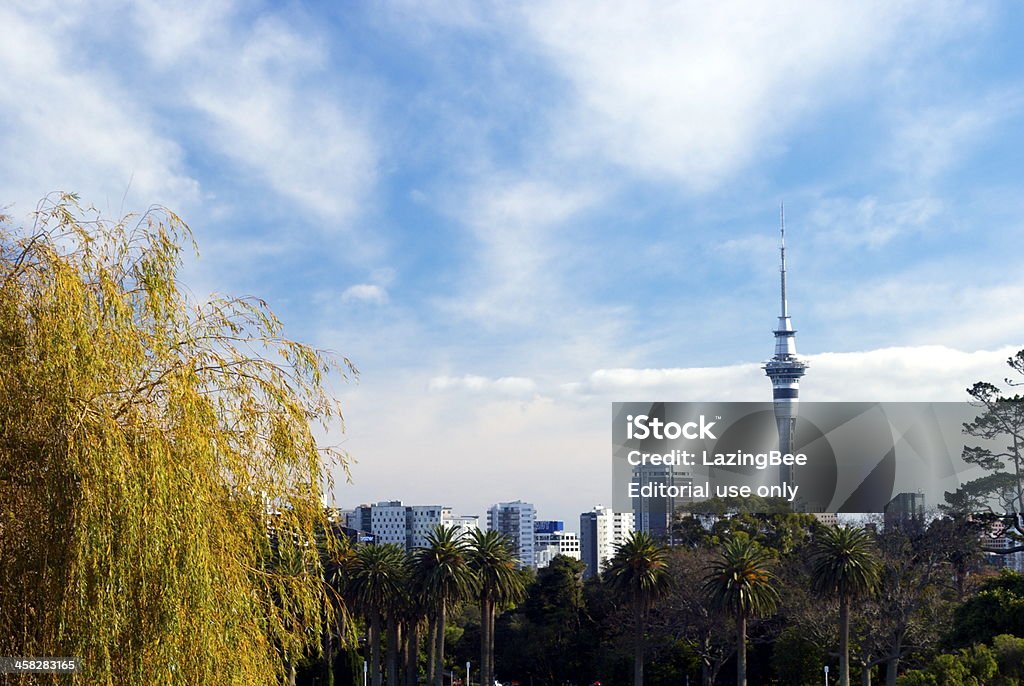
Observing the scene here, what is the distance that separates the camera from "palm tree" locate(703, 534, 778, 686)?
169 ft

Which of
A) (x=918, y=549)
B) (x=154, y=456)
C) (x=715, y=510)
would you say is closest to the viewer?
(x=154, y=456)

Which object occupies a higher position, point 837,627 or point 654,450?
point 654,450

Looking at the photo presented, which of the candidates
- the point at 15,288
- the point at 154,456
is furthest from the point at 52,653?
the point at 15,288

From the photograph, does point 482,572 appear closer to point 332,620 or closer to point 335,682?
point 335,682

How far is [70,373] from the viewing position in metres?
10.5

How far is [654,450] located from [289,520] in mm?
66963

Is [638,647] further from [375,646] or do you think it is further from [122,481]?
[122,481]

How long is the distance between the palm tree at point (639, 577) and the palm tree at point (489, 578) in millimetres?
5866

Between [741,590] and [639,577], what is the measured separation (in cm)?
669

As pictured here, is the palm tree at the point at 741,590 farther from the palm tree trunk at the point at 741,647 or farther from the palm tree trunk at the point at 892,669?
the palm tree trunk at the point at 892,669

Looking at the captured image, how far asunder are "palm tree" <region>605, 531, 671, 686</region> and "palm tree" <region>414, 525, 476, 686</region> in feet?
28.1

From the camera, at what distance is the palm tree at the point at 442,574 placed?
5509cm

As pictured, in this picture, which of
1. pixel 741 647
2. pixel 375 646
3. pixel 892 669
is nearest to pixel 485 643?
pixel 375 646

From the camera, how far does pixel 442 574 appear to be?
5509cm
